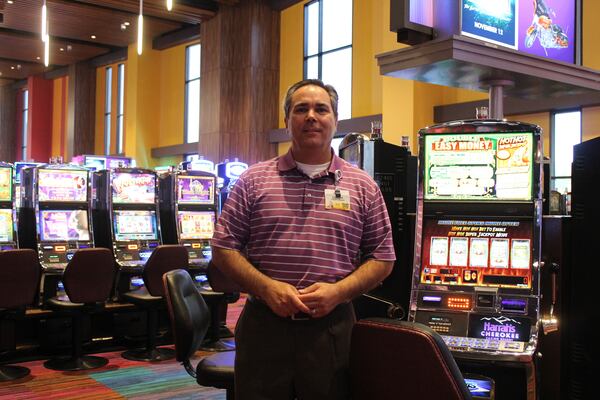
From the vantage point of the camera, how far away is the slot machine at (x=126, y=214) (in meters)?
5.53

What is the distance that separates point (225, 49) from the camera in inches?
465

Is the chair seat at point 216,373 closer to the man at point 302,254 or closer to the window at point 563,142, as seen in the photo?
the man at point 302,254

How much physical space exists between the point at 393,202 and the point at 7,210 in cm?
314

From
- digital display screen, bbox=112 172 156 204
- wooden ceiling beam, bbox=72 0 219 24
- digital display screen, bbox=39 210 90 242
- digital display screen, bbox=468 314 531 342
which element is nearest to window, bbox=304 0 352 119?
wooden ceiling beam, bbox=72 0 219 24

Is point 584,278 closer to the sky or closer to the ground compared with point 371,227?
closer to the ground

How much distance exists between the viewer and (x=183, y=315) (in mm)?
2393

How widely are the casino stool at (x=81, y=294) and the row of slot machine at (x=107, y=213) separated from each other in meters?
0.42

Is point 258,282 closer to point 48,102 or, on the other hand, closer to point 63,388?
point 63,388

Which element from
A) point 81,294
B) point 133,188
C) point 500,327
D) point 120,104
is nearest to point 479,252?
point 500,327

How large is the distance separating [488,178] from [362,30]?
808 centimetres

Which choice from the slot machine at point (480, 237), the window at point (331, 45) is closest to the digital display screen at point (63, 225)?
the slot machine at point (480, 237)

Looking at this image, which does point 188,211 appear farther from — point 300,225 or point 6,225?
point 300,225

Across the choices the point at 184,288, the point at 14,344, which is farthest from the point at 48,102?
the point at 184,288

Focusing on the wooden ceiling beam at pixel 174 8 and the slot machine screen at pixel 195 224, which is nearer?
the slot machine screen at pixel 195 224
